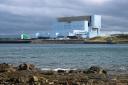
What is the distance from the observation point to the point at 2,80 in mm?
22625

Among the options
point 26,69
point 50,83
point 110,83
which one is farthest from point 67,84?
point 26,69

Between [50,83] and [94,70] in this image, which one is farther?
[94,70]

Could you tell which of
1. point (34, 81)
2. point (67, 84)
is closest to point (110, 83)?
point (67, 84)

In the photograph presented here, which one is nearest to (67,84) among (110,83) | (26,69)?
(110,83)

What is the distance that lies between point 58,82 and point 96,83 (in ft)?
6.53

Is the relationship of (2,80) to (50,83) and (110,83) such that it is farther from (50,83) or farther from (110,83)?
A: (110,83)

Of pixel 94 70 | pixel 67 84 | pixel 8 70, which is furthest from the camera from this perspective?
pixel 94 70

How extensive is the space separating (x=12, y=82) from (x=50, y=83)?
192 centimetres

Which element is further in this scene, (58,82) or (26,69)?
(26,69)

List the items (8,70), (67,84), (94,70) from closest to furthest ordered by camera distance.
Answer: (67,84)
(8,70)
(94,70)

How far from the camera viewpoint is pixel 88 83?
2211 centimetres

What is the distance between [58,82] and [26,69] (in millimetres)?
8823

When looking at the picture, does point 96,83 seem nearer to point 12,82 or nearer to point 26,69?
point 12,82

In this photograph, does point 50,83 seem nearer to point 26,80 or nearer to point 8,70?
point 26,80
